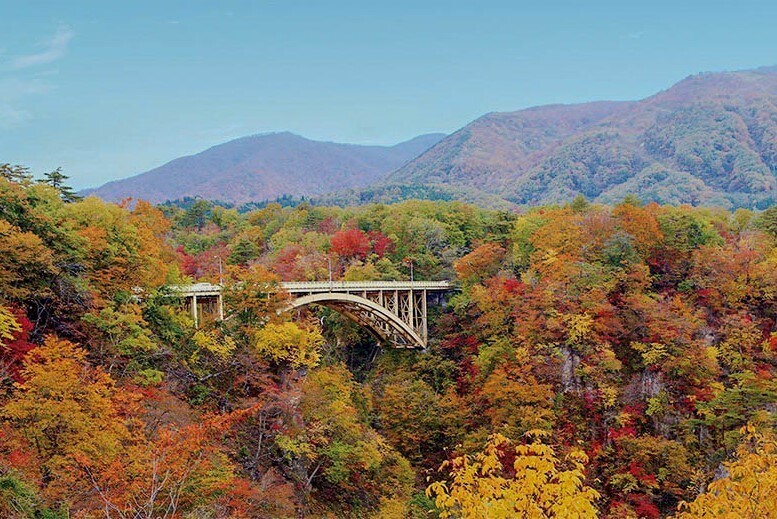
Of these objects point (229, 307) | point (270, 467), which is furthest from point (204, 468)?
point (229, 307)

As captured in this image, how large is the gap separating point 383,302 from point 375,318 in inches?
40.7

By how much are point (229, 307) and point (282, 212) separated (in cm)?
4408

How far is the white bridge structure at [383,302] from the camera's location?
32625mm

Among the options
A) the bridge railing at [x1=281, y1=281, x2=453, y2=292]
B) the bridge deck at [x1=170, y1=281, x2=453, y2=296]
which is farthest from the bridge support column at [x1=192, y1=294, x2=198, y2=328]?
the bridge railing at [x1=281, y1=281, x2=453, y2=292]

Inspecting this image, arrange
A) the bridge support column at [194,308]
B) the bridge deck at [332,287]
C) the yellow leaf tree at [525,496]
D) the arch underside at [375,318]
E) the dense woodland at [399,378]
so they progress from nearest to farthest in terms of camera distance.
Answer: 1. the yellow leaf tree at [525,496]
2. the dense woodland at [399,378]
3. the bridge support column at [194,308]
4. the bridge deck at [332,287]
5. the arch underside at [375,318]

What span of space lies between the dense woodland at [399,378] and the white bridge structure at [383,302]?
1228 mm

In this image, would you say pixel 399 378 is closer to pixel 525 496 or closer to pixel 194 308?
pixel 194 308

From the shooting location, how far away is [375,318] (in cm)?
3766

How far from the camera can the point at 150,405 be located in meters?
19.0

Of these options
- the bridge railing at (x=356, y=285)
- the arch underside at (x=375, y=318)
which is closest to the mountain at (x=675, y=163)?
the bridge railing at (x=356, y=285)

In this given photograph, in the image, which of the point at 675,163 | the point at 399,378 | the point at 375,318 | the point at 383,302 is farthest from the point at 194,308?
the point at 675,163

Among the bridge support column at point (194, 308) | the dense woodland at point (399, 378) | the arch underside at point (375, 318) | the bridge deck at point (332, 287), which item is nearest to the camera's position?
the dense woodland at point (399, 378)

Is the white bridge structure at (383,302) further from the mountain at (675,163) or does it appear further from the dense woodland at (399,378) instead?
the mountain at (675,163)

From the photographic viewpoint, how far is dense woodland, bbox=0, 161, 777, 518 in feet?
44.9
